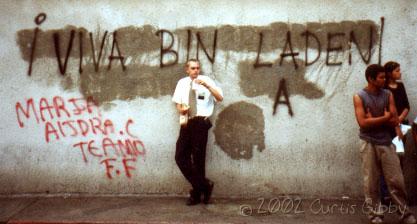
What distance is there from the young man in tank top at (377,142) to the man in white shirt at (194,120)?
1789 mm

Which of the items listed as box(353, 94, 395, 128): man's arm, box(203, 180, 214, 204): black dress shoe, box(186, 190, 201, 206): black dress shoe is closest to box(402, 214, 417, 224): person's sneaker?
box(353, 94, 395, 128): man's arm

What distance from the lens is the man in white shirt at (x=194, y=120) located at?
5.82 meters

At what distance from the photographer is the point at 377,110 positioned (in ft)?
16.4

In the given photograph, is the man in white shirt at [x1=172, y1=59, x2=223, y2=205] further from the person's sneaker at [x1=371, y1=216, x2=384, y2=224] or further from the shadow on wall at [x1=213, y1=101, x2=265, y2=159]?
the person's sneaker at [x1=371, y1=216, x2=384, y2=224]

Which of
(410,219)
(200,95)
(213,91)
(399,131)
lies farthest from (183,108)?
(410,219)

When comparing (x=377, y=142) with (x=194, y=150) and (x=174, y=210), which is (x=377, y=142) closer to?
(x=194, y=150)

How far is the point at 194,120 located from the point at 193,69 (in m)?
0.66

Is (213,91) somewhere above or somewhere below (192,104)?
above

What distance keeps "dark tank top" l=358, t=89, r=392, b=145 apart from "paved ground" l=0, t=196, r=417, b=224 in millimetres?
1015

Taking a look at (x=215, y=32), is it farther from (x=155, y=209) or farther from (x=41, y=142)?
(x=41, y=142)

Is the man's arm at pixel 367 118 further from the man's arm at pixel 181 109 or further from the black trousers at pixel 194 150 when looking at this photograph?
the man's arm at pixel 181 109

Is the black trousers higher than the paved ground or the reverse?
higher

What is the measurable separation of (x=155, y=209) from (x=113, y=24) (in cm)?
259

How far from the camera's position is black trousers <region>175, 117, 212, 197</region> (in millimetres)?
5820
